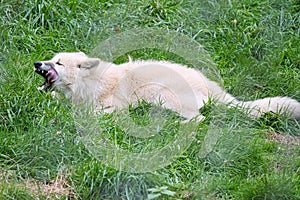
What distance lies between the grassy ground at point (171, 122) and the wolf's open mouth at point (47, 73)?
3.3 inches

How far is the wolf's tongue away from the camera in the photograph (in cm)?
631

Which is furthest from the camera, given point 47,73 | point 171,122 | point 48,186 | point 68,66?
point 68,66

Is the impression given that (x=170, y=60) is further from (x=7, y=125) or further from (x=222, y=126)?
(x=7, y=125)

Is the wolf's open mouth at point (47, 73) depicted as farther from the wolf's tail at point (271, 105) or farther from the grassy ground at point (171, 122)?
the wolf's tail at point (271, 105)

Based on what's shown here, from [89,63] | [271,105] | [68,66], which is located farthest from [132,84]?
[271,105]

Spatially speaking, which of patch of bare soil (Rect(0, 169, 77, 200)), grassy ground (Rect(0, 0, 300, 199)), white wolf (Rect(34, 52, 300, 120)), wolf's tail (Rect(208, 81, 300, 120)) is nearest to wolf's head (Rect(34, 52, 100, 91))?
white wolf (Rect(34, 52, 300, 120))

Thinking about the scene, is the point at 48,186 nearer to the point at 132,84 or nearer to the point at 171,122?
the point at 171,122

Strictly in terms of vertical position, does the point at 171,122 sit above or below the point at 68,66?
below

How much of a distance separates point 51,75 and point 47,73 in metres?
0.05

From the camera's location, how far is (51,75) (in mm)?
6332

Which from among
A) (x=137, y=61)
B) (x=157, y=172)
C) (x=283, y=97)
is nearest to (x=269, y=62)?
(x=283, y=97)

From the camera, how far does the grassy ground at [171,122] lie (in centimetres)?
484

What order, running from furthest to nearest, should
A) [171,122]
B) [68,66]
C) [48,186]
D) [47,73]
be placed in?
[68,66] → [47,73] → [171,122] → [48,186]

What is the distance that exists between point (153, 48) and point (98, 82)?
3.25 feet
